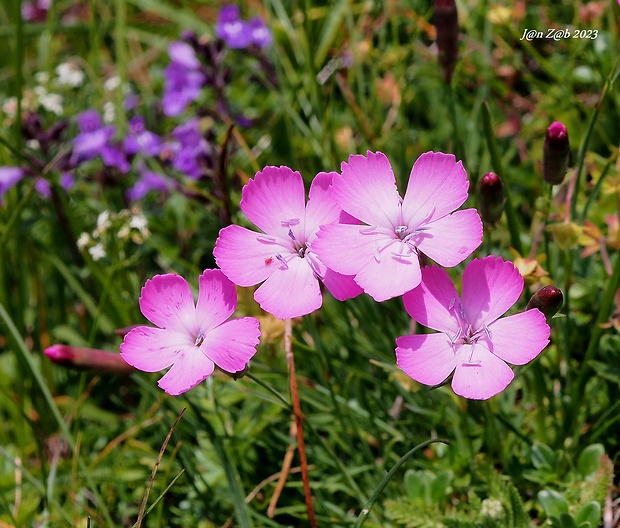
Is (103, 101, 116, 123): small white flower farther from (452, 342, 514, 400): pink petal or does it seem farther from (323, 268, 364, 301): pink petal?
(452, 342, 514, 400): pink petal

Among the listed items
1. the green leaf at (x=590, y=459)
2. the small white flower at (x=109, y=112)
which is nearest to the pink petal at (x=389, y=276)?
the green leaf at (x=590, y=459)

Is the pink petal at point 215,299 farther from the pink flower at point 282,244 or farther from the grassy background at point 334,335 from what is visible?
the grassy background at point 334,335

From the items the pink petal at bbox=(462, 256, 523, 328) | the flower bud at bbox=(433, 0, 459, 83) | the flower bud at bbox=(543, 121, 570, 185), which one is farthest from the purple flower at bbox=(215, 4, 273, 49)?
the pink petal at bbox=(462, 256, 523, 328)

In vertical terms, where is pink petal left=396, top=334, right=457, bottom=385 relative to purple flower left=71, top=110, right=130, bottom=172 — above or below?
above

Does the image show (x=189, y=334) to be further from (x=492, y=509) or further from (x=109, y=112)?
(x=109, y=112)

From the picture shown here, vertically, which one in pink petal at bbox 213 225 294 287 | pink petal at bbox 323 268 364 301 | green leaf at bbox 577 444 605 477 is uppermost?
pink petal at bbox 213 225 294 287

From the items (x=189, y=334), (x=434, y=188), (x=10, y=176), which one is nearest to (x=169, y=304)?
(x=189, y=334)

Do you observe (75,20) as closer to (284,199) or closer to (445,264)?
(284,199)
